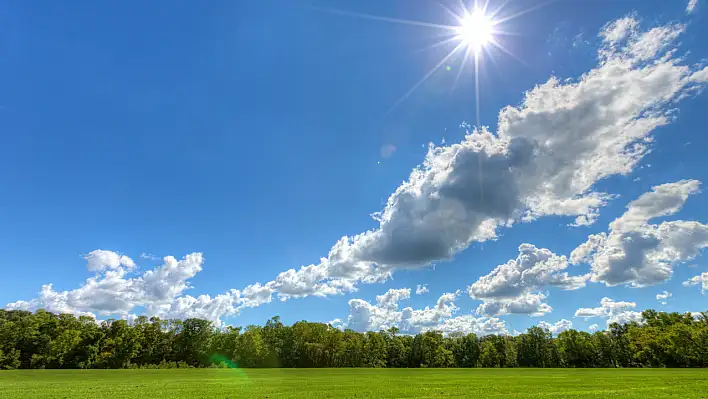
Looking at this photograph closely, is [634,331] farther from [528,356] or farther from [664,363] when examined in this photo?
[528,356]

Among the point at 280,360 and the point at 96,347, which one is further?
the point at 280,360

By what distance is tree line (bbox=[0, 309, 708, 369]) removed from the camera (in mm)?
92812

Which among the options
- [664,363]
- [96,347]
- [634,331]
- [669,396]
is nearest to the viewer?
[669,396]

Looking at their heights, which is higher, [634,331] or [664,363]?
[634,331]

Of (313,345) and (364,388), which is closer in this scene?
(364,388)

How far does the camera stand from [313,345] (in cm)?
12225

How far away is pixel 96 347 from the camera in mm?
95812

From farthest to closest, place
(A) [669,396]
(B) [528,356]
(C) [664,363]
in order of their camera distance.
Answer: (B) [528,356] < (C) [664,363] < (A) [669,396]

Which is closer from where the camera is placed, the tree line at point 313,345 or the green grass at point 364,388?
the green grass at point 364,388

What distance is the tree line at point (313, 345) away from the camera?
92.8 m

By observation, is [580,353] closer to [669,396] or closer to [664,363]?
[664,363]

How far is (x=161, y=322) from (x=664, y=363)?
490 ft

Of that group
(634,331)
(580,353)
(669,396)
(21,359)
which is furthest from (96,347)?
(634,331)

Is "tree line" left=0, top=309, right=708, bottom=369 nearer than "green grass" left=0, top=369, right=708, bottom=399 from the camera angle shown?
No
